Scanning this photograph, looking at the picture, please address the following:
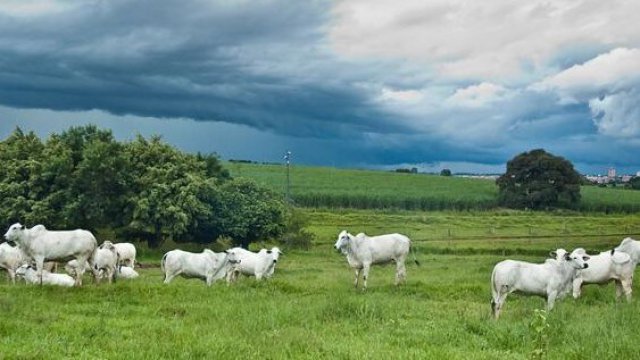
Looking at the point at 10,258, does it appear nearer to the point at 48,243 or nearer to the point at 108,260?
the point at 108,260

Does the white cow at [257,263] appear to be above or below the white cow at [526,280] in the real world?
below

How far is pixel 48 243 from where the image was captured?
2153 centimetres

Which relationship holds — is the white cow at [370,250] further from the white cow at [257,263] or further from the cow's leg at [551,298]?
the cow's leg at [551,298]

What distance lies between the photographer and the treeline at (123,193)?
4894 centimetres

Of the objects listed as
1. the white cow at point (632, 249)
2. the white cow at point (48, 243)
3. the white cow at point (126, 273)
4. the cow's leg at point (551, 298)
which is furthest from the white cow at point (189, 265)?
the white cow at point (632, 249)

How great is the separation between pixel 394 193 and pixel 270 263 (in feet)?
278

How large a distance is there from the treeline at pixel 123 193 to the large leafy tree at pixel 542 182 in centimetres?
5703

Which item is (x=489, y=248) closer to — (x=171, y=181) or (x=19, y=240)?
(x=171, y=181)

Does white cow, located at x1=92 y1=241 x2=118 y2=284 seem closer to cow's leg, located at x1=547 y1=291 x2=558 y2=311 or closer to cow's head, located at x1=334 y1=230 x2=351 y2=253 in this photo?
cow's head, located at x1=334 y1=230 x2=351 y2=253

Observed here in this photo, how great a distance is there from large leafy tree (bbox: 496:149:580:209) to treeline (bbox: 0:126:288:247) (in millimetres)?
57034

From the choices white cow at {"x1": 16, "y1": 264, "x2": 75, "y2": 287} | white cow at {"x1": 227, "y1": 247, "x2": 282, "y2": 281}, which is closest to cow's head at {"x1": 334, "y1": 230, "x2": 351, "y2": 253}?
white cow at {"x1": 227, "y1": 247, "x2": 282, "y2": 281}

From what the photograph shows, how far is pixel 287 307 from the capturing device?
54.3 ft

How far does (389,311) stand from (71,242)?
1062 centimetres

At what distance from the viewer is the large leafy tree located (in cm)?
10075
